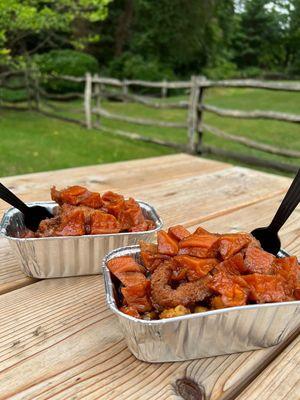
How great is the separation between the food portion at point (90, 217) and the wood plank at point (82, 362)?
6.5 inches

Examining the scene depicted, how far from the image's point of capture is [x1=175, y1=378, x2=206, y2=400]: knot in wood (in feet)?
2.43

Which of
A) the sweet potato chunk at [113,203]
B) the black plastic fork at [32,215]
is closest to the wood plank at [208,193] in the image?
the sweet potato chunk at [113,203]

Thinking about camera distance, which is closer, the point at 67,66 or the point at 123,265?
the point at 123,265

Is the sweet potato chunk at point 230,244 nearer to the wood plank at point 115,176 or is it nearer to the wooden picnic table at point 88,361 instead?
the wooden picnic table at point 88,361

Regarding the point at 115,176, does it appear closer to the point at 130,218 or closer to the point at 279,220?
the point at 130,218

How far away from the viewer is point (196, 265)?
820 millimetres

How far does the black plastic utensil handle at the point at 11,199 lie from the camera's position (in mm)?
1060

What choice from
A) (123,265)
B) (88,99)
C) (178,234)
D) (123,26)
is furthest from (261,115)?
(123,26)

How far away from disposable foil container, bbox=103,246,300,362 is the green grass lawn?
493 cm

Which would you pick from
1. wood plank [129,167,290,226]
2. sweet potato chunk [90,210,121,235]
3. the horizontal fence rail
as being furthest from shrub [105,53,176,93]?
sweet potato chunk [90,210,121,235]

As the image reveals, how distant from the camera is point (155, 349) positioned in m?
0.77

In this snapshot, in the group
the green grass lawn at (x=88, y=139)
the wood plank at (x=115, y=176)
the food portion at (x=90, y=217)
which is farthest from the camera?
the green grass lawn at (x=88, y=139)

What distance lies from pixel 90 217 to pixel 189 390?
0.50m

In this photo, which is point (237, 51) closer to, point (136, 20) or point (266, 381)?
point (136, 20)
